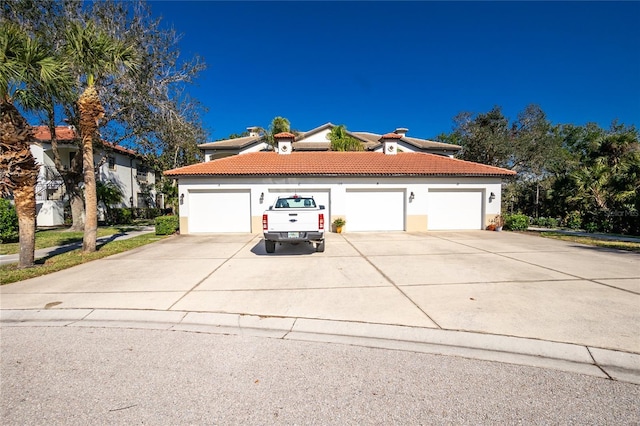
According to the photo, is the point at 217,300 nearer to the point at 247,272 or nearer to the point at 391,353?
the point at 247,272

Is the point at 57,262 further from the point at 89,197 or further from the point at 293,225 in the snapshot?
the point at 293,225

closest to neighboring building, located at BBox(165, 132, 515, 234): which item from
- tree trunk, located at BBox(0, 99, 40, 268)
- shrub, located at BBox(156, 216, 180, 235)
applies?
shrub, located at BBox(156, 216, 180, 235)

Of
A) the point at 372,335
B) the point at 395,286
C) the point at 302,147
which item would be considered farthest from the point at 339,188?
the point at 302,147

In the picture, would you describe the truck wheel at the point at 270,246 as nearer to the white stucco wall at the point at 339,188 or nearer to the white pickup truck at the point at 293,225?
the white pickup truck at the point at 293,225

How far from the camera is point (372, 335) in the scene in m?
3.91

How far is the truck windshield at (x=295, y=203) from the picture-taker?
10305mm

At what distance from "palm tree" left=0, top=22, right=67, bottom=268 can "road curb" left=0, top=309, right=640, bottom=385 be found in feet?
14.7

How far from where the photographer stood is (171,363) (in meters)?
3.23

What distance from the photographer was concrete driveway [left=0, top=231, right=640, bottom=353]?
426cm

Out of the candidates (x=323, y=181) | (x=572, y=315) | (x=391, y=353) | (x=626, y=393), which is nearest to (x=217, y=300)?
(x=391, y=353)

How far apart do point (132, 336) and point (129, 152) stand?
29.4 m

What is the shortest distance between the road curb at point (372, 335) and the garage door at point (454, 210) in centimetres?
1338

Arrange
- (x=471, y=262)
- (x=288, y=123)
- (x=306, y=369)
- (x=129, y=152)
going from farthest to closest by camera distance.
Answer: (x=129, y=152) < (x=288, y=123) < (x=471, y=262) < (x=306, y=369)

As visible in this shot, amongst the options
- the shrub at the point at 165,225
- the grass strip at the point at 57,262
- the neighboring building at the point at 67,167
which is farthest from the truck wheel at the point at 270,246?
the neighboring building at the point at 67,167
